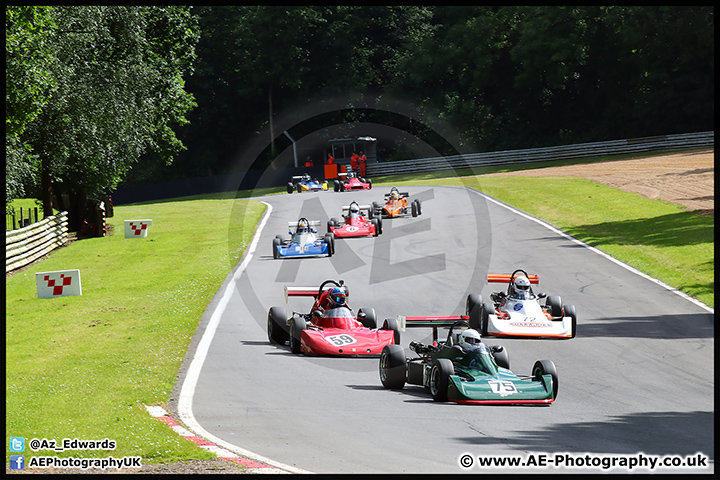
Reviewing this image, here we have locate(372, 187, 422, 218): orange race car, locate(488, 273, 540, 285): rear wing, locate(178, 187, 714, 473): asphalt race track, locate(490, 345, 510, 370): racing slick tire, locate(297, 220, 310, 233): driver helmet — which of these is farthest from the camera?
locate(372, 187, 422, 218): orange race car

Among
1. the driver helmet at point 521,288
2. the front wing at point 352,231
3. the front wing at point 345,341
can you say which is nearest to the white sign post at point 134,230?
the front wing at point 352,231

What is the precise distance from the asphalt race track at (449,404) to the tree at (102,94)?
993 cm

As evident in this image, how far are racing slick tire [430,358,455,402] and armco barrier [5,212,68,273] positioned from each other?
18.5 m

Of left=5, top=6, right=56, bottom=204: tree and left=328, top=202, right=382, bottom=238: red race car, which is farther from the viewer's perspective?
left=328, top=202, right=382, bottom=238: red race car

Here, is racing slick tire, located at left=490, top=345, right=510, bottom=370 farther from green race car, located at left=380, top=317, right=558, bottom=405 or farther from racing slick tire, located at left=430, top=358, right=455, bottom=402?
racing slick tire, located at left=430, top=358, right=455, bottom=402

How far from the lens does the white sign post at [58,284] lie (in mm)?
20922

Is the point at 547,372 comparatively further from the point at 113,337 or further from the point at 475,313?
the point at 113,337

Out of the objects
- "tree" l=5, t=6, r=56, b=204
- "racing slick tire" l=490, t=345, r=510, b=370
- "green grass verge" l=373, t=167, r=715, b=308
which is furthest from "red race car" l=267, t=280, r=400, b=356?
"tree" l=5, t=6, r=56, b=204

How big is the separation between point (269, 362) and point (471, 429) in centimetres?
478

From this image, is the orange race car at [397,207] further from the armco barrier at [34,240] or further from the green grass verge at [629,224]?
the armco barrier at [34,240]

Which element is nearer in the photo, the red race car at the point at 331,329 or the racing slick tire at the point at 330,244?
the red race car at the point at 331,329

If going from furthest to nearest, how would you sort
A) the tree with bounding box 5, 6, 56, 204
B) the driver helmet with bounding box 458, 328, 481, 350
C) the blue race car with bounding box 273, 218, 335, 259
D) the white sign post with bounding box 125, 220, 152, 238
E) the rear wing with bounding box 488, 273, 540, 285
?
1. the white sign post with bounding box 125, 220, 152, 238
2. the blue race car with bounding box 273, 218, 335, 259
3. the tree with bounding box 5, 6, 56, 204
4. the rear wing with bounding box 488, 273, 540, 285
5. the driver helmet with bounding box 458, 328, 481, 350

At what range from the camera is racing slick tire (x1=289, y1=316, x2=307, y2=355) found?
558 inches

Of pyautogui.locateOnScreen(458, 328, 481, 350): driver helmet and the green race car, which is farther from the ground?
pyautogui.locateOnScreen(458, 328, 481, 350): driver helmet
